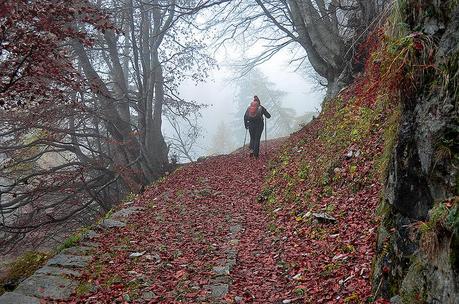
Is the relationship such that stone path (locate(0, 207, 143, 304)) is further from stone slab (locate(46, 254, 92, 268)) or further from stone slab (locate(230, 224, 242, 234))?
stone slab (locate(230, 224, 242, 234))

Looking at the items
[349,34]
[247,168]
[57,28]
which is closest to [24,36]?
[57,28]

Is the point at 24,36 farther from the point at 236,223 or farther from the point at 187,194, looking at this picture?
the point at 187,194

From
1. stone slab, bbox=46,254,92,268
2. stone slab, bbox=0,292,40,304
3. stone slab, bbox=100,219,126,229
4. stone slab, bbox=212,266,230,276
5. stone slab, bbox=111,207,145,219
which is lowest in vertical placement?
stone slab, bbox=212,266,230,276

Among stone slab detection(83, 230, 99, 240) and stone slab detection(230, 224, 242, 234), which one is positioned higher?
stone slab detection(83, 230, 99, 240)

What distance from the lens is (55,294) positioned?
15.5 feet

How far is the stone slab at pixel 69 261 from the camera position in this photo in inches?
223

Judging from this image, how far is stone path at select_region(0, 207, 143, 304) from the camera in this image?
455cm

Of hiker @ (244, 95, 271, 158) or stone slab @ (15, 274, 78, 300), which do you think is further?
hiker @ (244, 95, 271, 158)

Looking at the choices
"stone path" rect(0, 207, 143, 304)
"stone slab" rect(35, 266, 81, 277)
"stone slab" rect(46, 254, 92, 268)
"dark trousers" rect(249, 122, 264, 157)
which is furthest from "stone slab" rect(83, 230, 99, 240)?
"dark trousers" rect(249, 122, 264, 157)

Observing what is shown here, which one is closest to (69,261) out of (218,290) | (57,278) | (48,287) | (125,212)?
(57,278)

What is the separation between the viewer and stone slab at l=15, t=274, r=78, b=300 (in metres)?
4.67

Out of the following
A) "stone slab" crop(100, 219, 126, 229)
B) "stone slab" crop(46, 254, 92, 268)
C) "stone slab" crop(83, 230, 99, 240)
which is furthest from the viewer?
"stone slab" crop(100, 219, 126, 229)

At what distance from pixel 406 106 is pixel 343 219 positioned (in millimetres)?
2436

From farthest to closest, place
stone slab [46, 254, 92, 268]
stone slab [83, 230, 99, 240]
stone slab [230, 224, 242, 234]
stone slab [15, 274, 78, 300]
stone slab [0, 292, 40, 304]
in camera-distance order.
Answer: stone slab [230, 224, 242, 234]
stone slab [83, 230, 99, 240]
stone slab [46, 254, 92, 268]
stone slab [15, 274, 78, 300]
stone slab [0, 292, 40, 304]
